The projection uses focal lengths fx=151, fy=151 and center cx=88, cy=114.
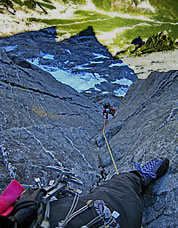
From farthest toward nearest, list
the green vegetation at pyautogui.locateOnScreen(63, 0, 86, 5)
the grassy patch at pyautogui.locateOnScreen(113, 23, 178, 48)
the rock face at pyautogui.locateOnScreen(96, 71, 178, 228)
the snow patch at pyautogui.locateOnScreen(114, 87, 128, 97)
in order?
the green vegetation at pyautogui.locateOnScreen(63, 0, 86, 5) → the grassy patch at pyautogui.locateOnScreen(113, 23, 178, 48) → the snow patch at pyautogui.locateOnScreen(114, 87, 128, 97) → the rock face at pyautogui.locateOnScreen(96, 71, 178, 228)

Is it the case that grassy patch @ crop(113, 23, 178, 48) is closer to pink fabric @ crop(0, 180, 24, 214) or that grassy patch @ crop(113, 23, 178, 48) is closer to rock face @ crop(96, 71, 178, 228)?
rock face @ crop(96, 71, 178, 228)

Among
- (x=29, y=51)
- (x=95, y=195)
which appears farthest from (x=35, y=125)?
(x=29, y=51)

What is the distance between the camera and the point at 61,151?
118 inches

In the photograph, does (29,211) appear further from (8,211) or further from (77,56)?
(77,56)

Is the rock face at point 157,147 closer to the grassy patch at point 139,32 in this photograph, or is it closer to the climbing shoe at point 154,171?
the climbing shoe at point 154,171

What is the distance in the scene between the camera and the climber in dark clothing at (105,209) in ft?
3.07

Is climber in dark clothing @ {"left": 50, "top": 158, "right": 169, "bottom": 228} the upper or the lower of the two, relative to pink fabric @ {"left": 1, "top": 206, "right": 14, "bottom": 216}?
lower

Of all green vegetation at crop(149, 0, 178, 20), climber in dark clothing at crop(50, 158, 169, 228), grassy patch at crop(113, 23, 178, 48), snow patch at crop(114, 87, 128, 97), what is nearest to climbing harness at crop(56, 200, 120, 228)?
climber in dark clothing at crop(50, 158, 169, 228)

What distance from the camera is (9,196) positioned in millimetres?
836

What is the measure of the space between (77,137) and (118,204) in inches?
111

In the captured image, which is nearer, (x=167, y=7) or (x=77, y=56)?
(x=167, y=7)

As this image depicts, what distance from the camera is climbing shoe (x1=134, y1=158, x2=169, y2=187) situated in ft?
5.43

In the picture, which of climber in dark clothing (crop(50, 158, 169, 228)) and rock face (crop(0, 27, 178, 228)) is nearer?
climber in dark clothing (crop(50, 158, 169, 228))

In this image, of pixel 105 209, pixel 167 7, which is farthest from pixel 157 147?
pixel 167 7
